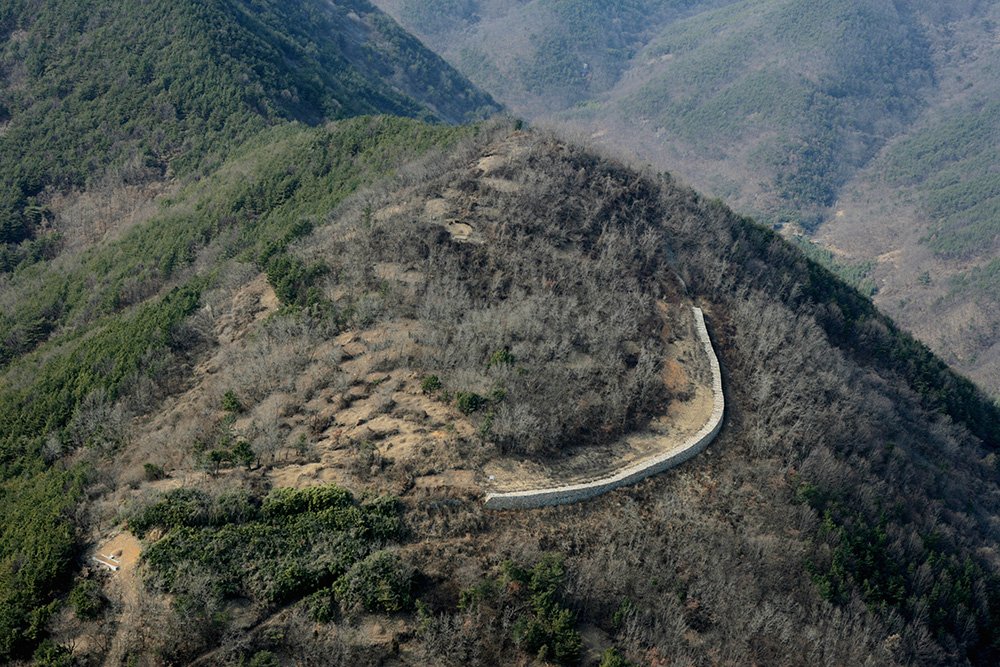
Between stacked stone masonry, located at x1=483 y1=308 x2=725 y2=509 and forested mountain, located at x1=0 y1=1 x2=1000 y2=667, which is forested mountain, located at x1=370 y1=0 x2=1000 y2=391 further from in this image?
stacked stone masonry, located at x1=483 y1=308 x2=725 y2=509

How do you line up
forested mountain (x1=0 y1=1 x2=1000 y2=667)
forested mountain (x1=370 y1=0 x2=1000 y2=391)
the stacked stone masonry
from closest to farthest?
forested mountain (x1=0 y1=1 x2=1000 y2=667) < the stacked stone masonry < forested mountain (x1=370 y1=0 x2=1000 y2=391)

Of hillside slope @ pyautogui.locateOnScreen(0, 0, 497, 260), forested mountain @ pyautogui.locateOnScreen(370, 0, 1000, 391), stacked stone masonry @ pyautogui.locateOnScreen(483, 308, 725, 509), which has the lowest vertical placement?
forested mountain @ pyautogui.locateOnScreen(370, 0, 1000, 391)

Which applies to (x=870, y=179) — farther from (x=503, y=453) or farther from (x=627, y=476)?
(x=503, y=453)

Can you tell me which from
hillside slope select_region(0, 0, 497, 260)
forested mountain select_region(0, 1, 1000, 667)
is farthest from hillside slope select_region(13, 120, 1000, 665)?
hillside slope select_region(0, 0, 497, 260)

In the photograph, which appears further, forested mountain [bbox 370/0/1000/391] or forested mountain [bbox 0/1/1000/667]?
forested mountain [bbox 370/0/1000/391]

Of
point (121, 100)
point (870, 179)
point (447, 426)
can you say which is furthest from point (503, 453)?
point (870, 179)

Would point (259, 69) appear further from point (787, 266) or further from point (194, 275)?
point (787, 266)

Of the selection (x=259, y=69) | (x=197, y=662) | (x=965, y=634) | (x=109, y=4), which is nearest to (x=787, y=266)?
(x=965, y=634)
